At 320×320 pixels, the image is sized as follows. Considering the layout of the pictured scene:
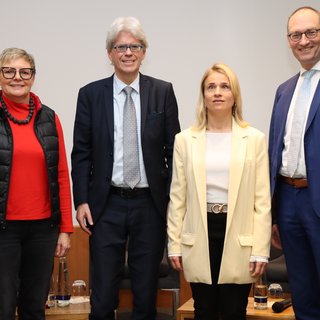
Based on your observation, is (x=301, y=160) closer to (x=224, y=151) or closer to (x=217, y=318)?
(x=224, y=151)

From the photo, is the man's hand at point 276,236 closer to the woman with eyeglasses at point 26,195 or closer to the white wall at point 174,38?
the woman with eyeglasses at point 26,195

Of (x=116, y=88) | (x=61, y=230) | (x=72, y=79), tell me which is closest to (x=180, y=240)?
(x=61, y=230)

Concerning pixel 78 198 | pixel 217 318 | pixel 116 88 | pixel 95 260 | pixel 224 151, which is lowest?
pixel 217 318

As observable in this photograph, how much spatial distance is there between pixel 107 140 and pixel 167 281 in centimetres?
190

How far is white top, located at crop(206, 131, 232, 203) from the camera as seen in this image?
10.2 ft

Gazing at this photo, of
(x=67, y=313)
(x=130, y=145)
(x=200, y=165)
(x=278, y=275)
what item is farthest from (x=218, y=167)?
(x=278, y=275)

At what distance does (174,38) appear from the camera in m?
5.07

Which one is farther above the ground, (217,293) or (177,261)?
(177,261)

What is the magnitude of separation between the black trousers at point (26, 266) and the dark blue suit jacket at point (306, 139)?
1.08m

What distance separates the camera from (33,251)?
10.6 feet

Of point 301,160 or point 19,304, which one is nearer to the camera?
point 301,160

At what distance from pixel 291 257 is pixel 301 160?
45cm

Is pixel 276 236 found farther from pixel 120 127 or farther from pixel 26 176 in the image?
pixel 26 176

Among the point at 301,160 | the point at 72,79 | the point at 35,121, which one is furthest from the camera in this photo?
the point at 72,79
